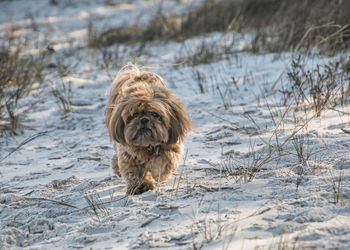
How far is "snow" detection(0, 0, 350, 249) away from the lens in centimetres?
245

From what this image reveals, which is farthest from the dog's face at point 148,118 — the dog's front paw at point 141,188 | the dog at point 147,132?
the dog's front paw at point 141,188

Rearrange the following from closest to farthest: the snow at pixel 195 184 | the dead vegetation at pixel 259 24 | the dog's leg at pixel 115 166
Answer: the snow at pixel 195 184 → the dog's leg at pixel 115 166 → the dead vegetation at pixel 259 24

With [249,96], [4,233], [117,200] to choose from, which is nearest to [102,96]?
[249,96]

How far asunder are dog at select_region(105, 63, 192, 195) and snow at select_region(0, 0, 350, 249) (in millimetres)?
180

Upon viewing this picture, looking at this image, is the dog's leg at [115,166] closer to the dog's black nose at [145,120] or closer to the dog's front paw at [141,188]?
the dog's front paw at [141,188]

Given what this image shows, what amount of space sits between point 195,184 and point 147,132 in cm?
63

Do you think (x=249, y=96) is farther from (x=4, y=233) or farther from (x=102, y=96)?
(x=4, y=233)

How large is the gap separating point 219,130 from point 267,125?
57 centimetres

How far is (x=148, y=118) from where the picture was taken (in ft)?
11.8

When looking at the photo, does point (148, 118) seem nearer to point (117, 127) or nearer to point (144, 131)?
point (144, 131)

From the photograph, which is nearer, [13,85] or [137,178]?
[137,178]

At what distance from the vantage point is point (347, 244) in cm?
213

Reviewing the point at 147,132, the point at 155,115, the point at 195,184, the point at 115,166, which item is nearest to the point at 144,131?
the point at 147,132

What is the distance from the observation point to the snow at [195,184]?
245 centimetres
